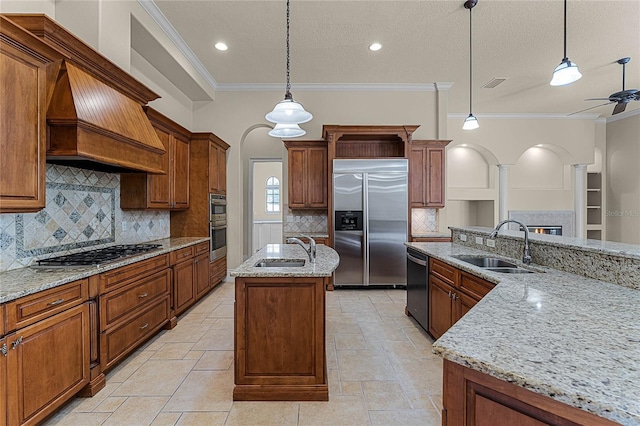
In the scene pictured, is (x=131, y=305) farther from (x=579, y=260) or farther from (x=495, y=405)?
(x=579, y=260)

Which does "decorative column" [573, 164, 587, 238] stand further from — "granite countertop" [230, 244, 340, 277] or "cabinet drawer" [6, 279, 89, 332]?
"cabinet drawer" [6, 279, 89, 332]

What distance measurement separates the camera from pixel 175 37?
389 centimetres

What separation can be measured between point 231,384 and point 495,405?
1.93 m

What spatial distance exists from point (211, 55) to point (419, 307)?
4.23 meters

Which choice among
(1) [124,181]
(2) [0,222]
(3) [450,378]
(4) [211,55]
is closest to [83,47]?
(2) [0,222]

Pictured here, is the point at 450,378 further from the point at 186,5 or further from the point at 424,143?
the point at 424,143

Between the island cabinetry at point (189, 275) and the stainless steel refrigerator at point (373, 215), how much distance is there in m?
1.95

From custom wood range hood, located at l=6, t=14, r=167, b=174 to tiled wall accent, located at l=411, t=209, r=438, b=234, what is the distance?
429 centimetres

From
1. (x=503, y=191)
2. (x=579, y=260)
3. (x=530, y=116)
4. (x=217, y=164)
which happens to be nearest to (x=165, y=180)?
(x=217, y=164)

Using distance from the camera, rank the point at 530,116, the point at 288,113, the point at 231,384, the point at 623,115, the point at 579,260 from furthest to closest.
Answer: the point at 530,116
the point at 623,115
the point at 288,113
the point at 231,384
the point at 579,260

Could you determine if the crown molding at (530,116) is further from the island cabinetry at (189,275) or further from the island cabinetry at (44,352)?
the island cabinetry at (44,352)

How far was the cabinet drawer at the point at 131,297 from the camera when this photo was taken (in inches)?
88.8

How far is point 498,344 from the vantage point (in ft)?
3.21

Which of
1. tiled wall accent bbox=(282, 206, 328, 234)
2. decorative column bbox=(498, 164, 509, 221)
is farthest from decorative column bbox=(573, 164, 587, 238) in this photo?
tiled wall accent bbox=(282, 206, 328, 234)
